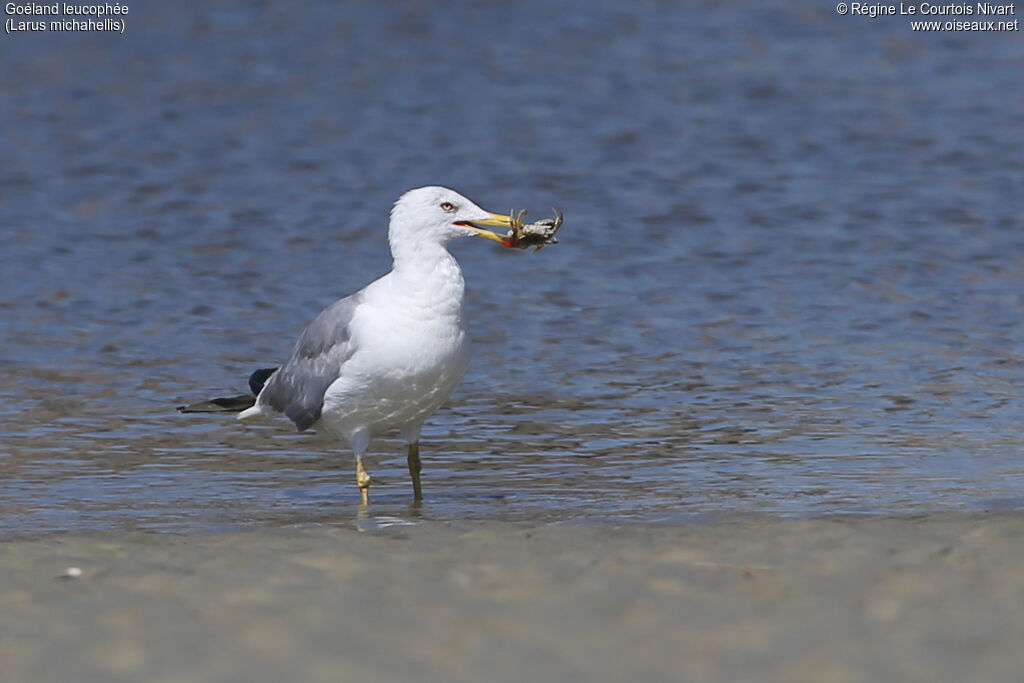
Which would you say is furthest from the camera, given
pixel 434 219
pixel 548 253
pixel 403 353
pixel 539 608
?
pixel 548 253

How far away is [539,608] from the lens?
4672 millimetres

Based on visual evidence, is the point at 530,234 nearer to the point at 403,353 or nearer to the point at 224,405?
the point at 403,353

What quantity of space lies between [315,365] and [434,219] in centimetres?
88

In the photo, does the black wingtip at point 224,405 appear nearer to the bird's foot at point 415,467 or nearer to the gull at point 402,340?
the gull at point 402,340

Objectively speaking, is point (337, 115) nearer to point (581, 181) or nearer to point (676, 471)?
point (581, 181)

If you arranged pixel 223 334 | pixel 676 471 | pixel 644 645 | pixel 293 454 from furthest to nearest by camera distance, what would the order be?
pixel 223 334 < pixel 293 454 < pixel 676 471 < pixel 644 645

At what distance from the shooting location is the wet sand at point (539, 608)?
422 centimetres

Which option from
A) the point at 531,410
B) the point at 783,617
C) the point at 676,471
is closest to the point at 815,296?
the point at 531,410

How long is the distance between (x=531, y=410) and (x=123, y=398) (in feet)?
7.55

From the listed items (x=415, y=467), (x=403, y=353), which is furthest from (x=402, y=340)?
(x=415, y=467)

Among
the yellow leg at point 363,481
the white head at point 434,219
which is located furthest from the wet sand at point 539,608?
the white head at point 434,219

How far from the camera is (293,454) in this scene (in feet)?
27.2

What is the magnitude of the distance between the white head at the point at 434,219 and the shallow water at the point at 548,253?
3.77ft

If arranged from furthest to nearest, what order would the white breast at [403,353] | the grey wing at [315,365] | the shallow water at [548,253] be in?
the shallow water at [548,253] → the grey wing at [315,365] → the white breast at [403,353]
